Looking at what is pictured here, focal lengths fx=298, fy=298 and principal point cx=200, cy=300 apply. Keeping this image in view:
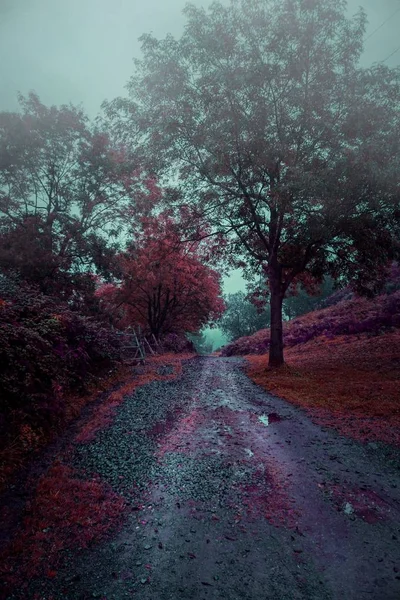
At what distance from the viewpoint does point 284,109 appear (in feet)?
39.3

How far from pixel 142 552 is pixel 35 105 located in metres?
21.3

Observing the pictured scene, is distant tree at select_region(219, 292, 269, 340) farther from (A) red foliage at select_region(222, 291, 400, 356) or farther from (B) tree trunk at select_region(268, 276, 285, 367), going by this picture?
(B) tree trunk at select_region(268, 276, 285, 367)

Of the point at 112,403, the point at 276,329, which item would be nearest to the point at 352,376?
the point at 276,329

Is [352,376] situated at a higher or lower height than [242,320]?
lower

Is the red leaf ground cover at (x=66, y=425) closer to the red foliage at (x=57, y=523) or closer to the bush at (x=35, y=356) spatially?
the bush at (x=35, y=356)

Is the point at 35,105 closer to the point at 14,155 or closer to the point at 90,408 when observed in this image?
the point at 14,155

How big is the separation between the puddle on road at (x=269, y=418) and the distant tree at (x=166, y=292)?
44.6 ft

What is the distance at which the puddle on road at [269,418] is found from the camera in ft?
23.8

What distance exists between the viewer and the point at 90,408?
8695 mm

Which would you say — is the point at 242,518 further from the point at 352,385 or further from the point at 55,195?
the point at 55,195

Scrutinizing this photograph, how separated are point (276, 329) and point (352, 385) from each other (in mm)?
5284

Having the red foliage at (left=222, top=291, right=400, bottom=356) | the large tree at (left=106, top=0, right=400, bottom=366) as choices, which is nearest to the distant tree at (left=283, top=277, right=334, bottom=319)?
the red foliage at (left=222, top=291, right=400, bottom=356)

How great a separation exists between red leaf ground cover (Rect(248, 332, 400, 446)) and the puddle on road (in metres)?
0.89

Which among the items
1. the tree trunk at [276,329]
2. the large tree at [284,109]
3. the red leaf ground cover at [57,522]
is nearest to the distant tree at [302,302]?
the tree trunk at [276,329]
